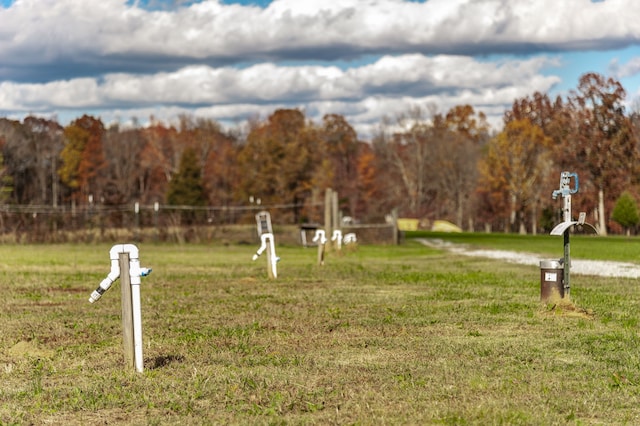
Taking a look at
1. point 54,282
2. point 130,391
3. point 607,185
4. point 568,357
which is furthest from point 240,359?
point 607,185

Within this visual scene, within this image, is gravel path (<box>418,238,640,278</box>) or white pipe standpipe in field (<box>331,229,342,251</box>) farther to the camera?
white pipe standpipe in field (<box>331,229,342,251</box>)

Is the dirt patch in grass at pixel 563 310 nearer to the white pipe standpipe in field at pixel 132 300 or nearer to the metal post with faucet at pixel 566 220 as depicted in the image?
the metal post with faucet at pixel 566 220

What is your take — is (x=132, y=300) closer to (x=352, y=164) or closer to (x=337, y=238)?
(x=337, y=238)

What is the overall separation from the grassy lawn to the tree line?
36978 millimetres

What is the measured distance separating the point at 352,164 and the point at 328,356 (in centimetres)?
9143

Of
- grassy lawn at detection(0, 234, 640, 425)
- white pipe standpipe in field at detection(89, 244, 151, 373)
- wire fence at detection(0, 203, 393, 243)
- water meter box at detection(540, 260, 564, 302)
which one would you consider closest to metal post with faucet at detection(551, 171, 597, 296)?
water meter box at detection(540, 260, 564, 302)

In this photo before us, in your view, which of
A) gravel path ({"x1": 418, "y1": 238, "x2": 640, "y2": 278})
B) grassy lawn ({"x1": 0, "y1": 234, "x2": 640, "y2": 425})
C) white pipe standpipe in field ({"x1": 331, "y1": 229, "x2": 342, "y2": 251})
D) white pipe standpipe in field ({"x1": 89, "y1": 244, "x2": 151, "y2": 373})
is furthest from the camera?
white pipe standpipe in field ({"x1": 331, "y1": 229, "x2": 342, "y2": 251})

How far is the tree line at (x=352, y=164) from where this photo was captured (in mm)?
71688

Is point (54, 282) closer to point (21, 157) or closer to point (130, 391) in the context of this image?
point (130, 391)

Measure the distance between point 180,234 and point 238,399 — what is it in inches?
1427

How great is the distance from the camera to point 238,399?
25.8ft

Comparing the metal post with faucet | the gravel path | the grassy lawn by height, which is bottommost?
the gravel path

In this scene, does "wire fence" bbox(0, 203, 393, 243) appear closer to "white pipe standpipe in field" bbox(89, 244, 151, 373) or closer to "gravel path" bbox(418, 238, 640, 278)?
"gravel path" bbox(418, 238, 640, 278)

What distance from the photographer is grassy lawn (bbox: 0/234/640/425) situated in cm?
745
